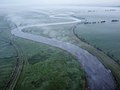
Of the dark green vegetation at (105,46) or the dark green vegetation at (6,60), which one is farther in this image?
the dark green vegetation at (105,46)

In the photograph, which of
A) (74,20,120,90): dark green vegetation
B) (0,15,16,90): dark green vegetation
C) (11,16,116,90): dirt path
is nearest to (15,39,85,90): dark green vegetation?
(11,16,116,90): dirt path

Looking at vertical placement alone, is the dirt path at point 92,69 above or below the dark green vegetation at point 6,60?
above

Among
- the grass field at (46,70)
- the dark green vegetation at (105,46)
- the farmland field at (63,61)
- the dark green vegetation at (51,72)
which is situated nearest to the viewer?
the dark green vegetation at (51,72)

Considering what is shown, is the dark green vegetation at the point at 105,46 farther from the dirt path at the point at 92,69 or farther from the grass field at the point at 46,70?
the grass field at the point at 46,70

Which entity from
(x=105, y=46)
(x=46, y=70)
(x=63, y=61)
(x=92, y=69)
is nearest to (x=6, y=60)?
(x=46, y=70)

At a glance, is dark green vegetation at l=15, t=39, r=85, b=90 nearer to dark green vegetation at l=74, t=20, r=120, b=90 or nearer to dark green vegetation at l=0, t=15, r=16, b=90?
dark green vegetation at l=0, t=15, r=16, b=90

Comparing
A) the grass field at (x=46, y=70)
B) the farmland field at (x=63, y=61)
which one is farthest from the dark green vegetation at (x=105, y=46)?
the grass field at (x=46, y=70)

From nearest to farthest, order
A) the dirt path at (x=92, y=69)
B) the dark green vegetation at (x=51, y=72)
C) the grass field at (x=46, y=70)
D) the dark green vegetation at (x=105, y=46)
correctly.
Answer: the dirt path at (x=92, y=69)
the dark green vegetation at (x=51, y=72)
the grass field at (x=46, y=70)
the dark green vegetation at (x=105, y=46)

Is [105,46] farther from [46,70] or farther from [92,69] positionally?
[46,70]
